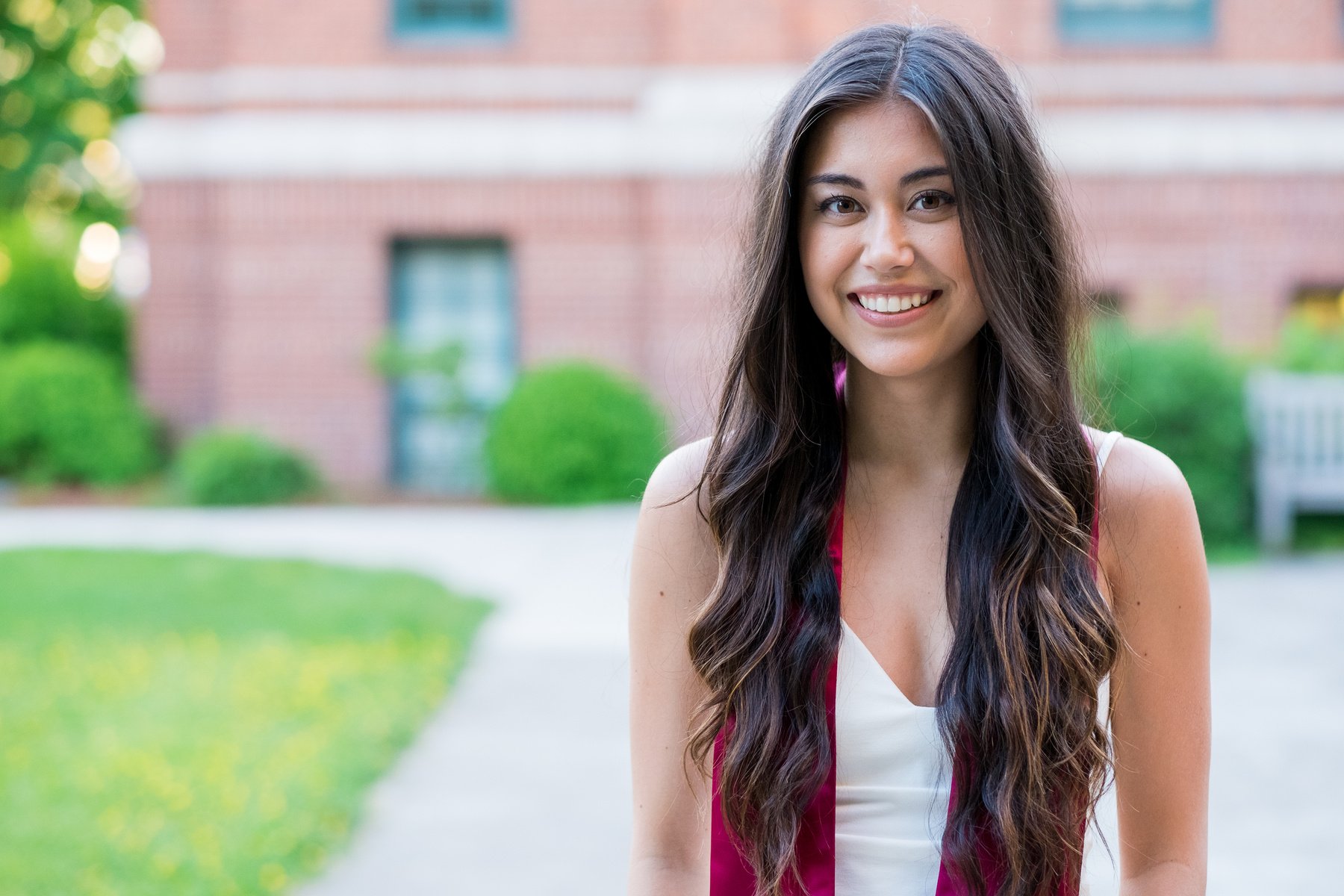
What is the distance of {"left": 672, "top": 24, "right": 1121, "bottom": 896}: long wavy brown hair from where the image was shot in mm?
1944

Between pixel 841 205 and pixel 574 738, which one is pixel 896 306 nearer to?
pixel 841 205

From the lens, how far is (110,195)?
21984mm

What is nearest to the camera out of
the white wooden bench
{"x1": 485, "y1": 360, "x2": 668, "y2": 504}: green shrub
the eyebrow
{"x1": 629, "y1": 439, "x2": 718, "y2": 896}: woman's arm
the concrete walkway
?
the eyebrow

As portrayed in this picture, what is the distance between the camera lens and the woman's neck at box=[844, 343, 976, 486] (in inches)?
85.9

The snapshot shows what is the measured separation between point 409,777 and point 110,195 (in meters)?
18.7

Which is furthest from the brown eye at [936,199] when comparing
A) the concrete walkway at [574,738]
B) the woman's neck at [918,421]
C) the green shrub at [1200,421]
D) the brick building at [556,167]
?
the brick building at [556,167]

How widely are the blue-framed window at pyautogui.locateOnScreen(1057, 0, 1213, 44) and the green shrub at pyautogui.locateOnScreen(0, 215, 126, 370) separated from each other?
10.6 meters

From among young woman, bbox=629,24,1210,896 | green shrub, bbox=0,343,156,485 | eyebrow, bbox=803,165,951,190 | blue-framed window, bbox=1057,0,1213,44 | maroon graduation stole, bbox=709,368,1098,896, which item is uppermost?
blue-framed window, bbox=1057,0,1213,44

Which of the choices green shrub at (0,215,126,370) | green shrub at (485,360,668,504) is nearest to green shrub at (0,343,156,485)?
green shrub at (0,215,126,370)

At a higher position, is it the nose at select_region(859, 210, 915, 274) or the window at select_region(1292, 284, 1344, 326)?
the nose at select_region(859, 210, 915, 274)

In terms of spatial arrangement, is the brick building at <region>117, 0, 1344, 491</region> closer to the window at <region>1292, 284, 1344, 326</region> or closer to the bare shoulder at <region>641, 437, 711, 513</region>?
the window at <region>1292, 284, 1344, 326</region>

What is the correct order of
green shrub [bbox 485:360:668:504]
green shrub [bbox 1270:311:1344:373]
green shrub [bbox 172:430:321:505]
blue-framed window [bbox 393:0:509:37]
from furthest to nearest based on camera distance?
blue-framed window [bbox 393:0:509:37], green shrub [bbox 172:430:321:505], green shrub [bbox 485:360:668:504], green shrub [bbox 1270:311:1344:373]

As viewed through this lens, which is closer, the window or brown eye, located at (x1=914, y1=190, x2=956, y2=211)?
brown eye, located at (x1=914, y1=190, x2=956, y2=211)

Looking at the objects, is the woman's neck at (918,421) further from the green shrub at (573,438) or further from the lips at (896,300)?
the green shrub at (573,438)
